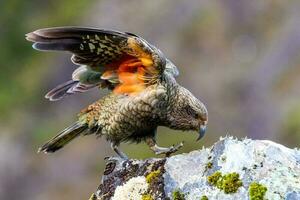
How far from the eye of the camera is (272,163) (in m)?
7.88

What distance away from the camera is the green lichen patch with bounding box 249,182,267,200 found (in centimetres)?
768

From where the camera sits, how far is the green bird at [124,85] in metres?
9.52

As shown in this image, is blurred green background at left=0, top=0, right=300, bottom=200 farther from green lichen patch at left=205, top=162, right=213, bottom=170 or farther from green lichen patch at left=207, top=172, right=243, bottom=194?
green lichen patch at left=207, top=172, right=243, bottom=194

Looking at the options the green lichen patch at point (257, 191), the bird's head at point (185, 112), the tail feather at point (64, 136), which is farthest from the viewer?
the tail feather at point (64, 136)

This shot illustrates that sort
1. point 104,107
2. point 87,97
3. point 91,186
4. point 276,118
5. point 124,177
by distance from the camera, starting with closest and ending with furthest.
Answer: point 124,177 → point 104,107 → point 91,186 → point 276,118 → point 87,97

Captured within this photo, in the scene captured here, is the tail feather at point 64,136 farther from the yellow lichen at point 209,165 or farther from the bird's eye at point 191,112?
the yellow lichen at point 209,165

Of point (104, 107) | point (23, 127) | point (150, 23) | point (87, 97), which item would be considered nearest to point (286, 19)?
point (150, 23)

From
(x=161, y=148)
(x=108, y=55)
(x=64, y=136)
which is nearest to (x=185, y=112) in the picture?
(x=161, y=148)

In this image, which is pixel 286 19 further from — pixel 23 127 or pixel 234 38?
pixel 23 127

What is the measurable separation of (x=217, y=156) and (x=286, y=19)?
21.1m

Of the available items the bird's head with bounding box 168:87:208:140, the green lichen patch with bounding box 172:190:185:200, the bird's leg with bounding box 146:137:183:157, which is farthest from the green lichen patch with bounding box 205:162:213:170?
the bird's head with bounding box 168:87:208:140

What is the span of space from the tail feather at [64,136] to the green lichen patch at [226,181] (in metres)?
2.84

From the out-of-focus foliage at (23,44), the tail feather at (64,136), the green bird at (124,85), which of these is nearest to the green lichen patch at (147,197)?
the green bird at (124,85)

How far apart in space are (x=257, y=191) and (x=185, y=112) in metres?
2.57
